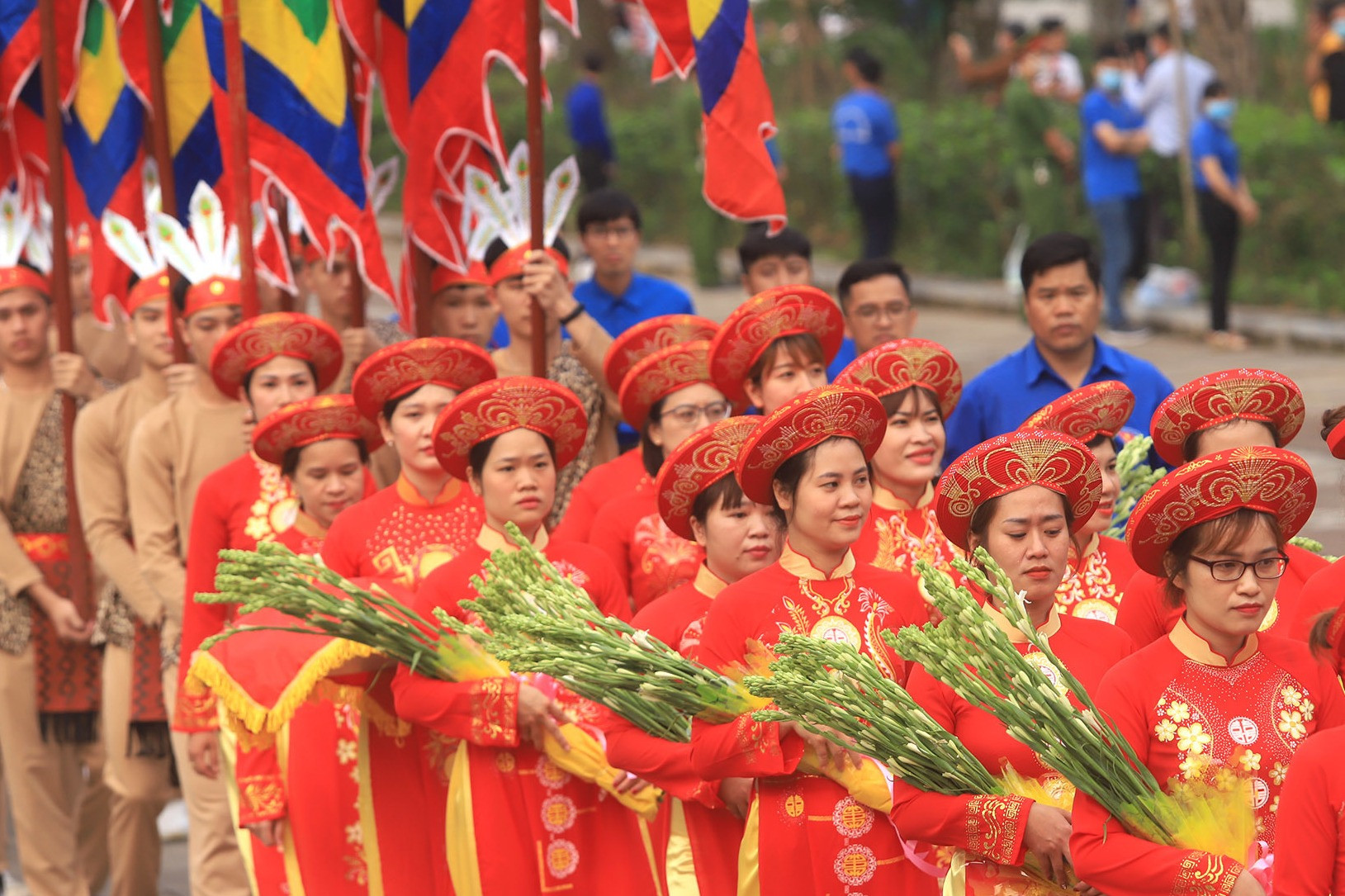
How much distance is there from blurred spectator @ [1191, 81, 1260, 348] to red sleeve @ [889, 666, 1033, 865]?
9612 millimetres

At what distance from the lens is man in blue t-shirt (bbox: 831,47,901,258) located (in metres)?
15.3

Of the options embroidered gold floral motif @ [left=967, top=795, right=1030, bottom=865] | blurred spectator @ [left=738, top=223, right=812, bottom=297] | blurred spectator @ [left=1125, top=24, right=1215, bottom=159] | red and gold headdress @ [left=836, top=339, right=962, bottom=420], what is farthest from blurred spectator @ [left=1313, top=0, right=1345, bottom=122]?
embroidered gold floral motif @ [left=967, top=795, right=1030, bottom=865]

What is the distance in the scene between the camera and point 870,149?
1555 centimetres

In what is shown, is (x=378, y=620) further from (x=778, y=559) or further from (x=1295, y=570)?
(x=1295, y=570)

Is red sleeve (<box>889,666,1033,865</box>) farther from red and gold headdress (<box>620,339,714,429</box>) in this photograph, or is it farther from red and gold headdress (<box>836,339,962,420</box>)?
red and gold headdress (<box>620,339,714,429</box>)

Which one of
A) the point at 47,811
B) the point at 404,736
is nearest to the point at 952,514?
the point at 404,736

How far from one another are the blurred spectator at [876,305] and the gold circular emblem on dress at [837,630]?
97.3 inches

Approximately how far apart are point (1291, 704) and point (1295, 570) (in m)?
1.09

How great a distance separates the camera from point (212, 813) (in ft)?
21.5

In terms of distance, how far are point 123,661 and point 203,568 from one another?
3.57ft

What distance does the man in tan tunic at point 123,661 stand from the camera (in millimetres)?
6914

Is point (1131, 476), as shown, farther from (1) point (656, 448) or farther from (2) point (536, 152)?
(2) point (536, 152)

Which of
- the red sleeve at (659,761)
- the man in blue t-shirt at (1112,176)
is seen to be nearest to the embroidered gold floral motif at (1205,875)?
the red sleeve at (659,761)

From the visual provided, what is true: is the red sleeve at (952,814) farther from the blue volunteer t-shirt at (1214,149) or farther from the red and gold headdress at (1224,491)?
the blue volunteer t-shirt at (1214,149)
